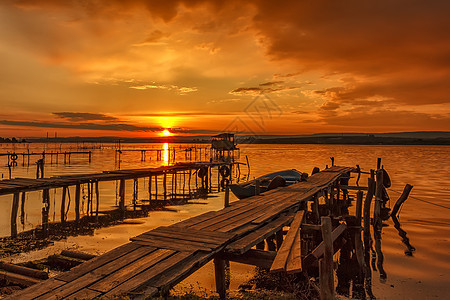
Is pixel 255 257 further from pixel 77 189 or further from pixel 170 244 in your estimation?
pixel 77 189

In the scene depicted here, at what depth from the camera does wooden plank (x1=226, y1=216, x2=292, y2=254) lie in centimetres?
715

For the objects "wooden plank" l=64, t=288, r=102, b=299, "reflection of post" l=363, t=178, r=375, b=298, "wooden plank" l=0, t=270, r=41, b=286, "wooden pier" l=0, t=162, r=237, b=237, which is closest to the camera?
"wooden plank" l=64, t=288, r=102, b=299

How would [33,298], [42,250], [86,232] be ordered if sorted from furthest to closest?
1. [86,232]
2. [42,250]
3. [33,298]

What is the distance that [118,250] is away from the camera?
6883 mm

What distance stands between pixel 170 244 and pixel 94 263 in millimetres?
1629

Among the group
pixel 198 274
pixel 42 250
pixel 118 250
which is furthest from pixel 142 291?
pixel 42 250

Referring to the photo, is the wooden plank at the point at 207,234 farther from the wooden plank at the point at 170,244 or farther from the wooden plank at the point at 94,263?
the wooden plank at the point at 94,263

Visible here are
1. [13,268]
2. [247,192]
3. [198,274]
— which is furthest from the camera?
[247,192]

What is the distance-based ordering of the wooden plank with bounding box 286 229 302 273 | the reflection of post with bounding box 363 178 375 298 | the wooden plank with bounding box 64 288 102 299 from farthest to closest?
1. the reflection of post with bounding box 363 178 375 298
2. the wooden plank with bounding box 286 229 302 273
3. the wooden plank with bounding box 64 288 102 299

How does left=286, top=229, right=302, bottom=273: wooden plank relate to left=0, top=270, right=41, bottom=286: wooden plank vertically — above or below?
above

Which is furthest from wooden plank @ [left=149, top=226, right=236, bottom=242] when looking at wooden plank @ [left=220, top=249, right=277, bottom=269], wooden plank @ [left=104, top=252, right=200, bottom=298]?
wooden plank @ [left=104, top=252, right=200, bottom=298]

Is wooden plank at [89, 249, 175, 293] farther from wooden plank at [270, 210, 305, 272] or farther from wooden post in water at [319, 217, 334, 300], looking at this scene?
wooden post in water at [319, 217, 334, 300]

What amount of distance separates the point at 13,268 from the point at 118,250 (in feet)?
12.2

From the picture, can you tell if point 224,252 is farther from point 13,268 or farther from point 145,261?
point 13,268
